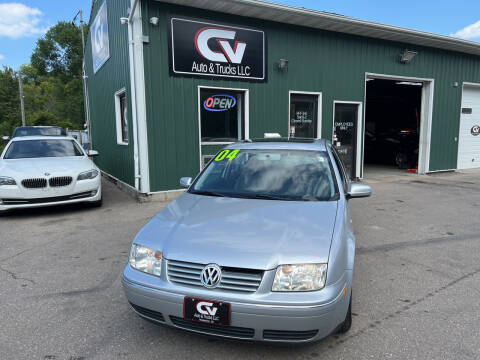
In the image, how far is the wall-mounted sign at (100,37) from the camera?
10188 millimetres

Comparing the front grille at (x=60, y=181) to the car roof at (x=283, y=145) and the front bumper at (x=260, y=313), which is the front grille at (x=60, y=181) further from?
the front bumper at (x=260, y=313)

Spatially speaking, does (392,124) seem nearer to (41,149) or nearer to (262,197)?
(41,149)

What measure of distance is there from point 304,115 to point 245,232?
7939mm

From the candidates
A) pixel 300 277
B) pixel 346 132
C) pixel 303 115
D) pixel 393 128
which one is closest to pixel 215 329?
pixel 300 277

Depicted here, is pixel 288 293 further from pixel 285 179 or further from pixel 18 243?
pixel 18 243

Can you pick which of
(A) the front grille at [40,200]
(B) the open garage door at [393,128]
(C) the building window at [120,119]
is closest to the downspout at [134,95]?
(A) the front grille at [40,200]

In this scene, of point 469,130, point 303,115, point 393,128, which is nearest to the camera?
point 303,115

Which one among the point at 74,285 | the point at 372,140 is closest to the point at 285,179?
the point at 74,285

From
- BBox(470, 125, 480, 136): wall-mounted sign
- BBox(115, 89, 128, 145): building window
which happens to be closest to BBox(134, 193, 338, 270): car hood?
BBox(115, 89, 128, 145): building window

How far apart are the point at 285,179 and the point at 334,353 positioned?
62.1 inches

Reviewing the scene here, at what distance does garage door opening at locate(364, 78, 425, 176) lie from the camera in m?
14.3

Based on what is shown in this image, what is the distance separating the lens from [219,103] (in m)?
8.62

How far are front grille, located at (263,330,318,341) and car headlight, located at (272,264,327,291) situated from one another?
260mm

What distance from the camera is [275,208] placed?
2920 mm
